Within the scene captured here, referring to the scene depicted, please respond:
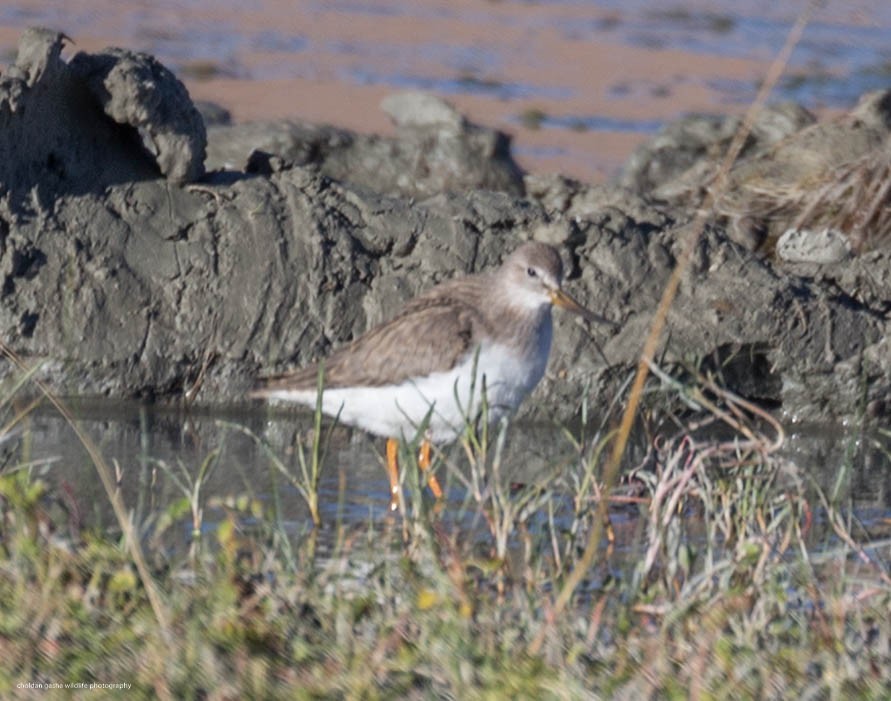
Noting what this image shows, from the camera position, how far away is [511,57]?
1708cm

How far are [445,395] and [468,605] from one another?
2494mm

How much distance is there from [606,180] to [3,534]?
8.07 metres

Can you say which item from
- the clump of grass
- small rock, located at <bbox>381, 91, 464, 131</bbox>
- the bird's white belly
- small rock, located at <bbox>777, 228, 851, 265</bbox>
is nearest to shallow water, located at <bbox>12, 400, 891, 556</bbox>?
the bird's white belly

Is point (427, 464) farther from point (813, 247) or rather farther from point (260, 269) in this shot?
point (813, 247)

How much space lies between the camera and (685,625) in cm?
494

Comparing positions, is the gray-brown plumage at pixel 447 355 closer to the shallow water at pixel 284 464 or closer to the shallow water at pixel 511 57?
the shallow water at pixel 284 464

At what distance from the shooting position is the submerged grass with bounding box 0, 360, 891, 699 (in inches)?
172

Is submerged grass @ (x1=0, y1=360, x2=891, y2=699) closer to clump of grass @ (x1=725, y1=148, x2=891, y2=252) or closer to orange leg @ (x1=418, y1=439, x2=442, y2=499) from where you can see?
orange leg @ (x1=418, y1=439, x2=442, y2=499)

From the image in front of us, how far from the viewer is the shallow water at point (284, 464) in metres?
6.18

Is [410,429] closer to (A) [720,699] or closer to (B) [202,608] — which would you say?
(B) [202,608]

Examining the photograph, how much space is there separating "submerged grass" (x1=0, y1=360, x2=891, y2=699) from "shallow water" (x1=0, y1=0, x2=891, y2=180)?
768cm

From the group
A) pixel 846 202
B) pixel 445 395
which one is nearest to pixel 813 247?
pixel 846 202

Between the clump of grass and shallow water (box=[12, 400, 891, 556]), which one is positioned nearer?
shallow water (box=[12, 400, 891, 556])

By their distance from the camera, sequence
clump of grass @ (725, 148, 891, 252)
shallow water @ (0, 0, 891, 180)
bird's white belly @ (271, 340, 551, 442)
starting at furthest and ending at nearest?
shallow water @ (0, 0, 891, 180), clump of grass @ (725, 148, 891, 252), bird's white belly @ (271, 340, 551, 442)
